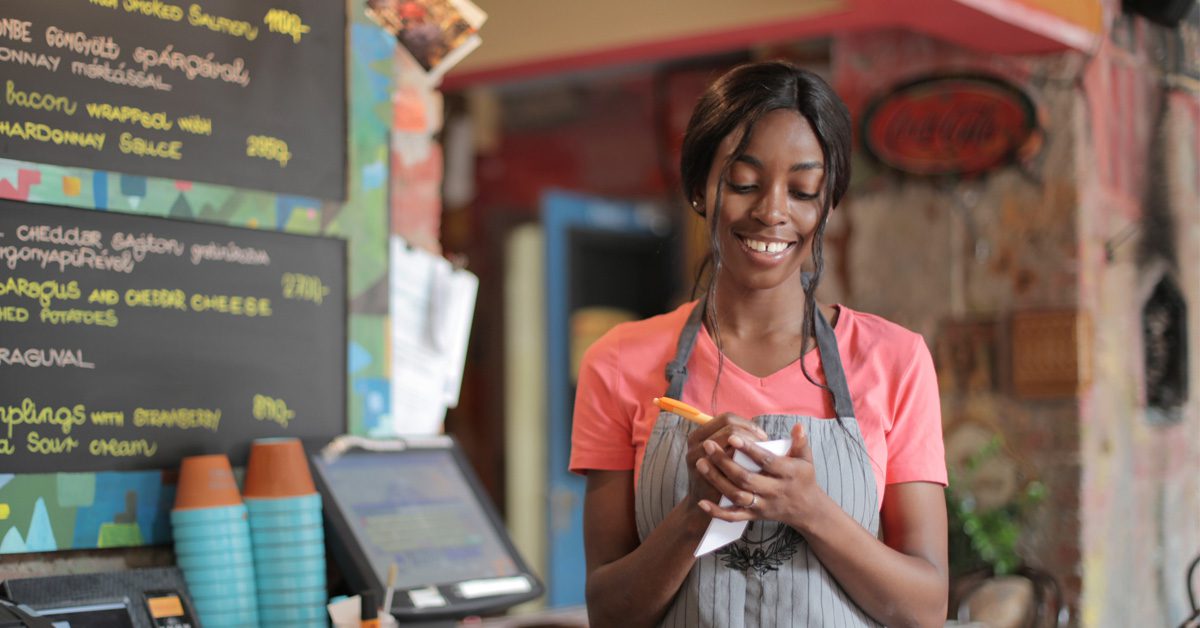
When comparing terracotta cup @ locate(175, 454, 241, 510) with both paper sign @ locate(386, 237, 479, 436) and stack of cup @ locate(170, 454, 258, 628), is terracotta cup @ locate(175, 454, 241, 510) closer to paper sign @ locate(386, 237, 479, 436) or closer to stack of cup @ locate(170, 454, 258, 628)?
stack of cup @ locate(170, 454, 258, 628)

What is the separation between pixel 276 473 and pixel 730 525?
3.46 feet

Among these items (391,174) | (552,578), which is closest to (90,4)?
(391,174)

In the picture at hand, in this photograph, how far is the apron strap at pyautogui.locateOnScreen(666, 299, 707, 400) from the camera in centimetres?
175

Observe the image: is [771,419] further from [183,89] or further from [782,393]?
[183,89]

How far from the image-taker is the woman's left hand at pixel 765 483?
1.51 meters

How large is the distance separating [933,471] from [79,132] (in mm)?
1563

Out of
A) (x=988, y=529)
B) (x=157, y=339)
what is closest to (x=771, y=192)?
(x=157, y=339)

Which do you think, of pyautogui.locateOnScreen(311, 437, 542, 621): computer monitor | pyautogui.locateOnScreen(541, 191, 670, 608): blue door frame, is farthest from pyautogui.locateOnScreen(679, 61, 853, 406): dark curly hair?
pyautogui.locateOnScreen(541, 191, 670, 608): blue door frame

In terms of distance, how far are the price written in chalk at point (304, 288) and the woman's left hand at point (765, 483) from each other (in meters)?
1.28

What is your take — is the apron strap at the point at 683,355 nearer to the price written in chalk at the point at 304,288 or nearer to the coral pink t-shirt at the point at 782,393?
the coral pink t-shirt at the point at 782,393

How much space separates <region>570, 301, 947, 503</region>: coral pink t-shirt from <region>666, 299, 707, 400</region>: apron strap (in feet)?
0.04

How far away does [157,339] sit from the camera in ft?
7.67

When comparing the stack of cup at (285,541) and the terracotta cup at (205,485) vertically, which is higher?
the terracotta cup at (205,485)

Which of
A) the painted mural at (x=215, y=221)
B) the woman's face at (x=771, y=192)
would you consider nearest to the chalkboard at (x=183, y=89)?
the painted mural at (x=215, y=221)
